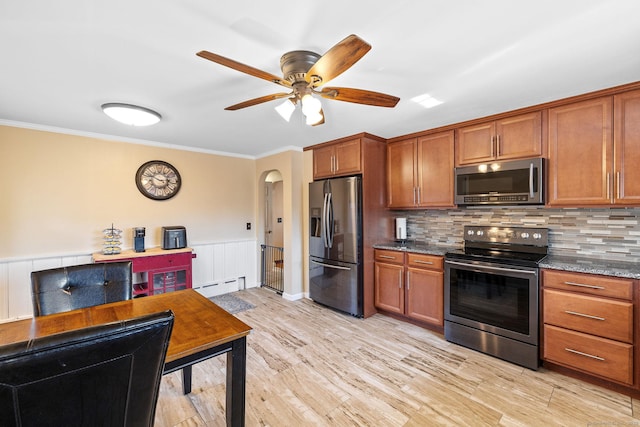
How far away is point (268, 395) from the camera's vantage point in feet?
6.64

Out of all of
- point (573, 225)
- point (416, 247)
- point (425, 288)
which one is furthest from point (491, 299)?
point (573, 225)

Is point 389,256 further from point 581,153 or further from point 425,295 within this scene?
point 581,153

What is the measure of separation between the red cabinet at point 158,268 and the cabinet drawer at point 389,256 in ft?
8.00

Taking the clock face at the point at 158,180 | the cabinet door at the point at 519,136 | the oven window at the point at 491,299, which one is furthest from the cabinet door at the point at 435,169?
the clock face at the point at 158,180

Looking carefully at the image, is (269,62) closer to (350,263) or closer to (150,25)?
(150,25)

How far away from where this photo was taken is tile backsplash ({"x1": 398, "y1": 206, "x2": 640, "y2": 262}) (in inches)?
91.1

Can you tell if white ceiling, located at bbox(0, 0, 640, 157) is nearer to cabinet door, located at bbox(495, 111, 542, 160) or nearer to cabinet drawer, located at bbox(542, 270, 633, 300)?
cabinet door, located at bbox(495, 111, 542, 160)

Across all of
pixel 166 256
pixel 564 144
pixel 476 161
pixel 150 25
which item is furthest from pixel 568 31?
pixel 166 256

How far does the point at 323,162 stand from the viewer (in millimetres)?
3863

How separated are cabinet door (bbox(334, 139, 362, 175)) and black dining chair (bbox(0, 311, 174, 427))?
2.85 m

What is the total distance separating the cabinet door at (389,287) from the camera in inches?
127

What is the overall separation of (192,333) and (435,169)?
113 inches

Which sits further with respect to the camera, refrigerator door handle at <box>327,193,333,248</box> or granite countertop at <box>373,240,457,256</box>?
refrigerator door handle at <box>327,193,333,248</box>

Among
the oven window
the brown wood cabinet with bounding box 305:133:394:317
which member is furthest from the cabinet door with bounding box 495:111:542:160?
the brown wood cabinet with bounding box 305:133:394:317
